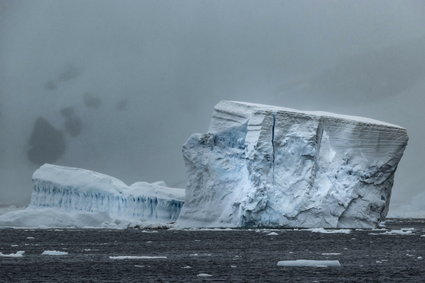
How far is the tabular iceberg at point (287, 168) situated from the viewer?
25922 millimetres

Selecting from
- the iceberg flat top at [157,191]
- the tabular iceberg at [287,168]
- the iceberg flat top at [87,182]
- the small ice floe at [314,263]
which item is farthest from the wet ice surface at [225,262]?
the iceberg flat top at [87,182]

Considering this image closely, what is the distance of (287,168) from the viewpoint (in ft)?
86.1

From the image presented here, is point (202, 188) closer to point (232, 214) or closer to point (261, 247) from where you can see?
point (232, 214)

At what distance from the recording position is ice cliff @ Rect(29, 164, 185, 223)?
3042 cm

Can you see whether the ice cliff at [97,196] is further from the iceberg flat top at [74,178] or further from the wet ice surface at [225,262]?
the wet ice surface at [225,262]

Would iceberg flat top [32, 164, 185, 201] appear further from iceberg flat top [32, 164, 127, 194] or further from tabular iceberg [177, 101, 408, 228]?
tabular iceberg [177, 101, 408, 228]

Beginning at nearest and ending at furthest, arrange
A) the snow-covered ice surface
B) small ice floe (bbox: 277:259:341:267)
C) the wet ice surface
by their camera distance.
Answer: the wet ice surface, small ice floe (bbox: 277:259:341:267), the snow-covered ice surface

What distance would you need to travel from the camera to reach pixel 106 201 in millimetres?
30750

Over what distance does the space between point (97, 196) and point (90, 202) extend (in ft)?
1.03

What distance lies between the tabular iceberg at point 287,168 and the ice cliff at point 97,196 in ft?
10.5

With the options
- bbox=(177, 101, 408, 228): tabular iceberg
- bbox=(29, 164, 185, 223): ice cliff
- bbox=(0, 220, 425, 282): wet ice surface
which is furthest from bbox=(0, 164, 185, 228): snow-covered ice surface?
bbox=(0, 220, 425, 282): wet ice surface

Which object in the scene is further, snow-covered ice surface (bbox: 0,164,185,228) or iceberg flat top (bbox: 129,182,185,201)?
iceberg flat top (bbox: 129,182,185,201)

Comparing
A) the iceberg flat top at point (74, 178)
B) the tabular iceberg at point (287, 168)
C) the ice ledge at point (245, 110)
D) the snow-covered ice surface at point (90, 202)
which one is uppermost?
the ice ledge at point (245, 110)

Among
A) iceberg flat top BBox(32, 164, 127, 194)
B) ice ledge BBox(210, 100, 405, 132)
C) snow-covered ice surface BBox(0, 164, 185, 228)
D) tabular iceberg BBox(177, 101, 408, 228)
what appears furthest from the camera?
iceberg flat top BBox(32, 164, 127, 194)
